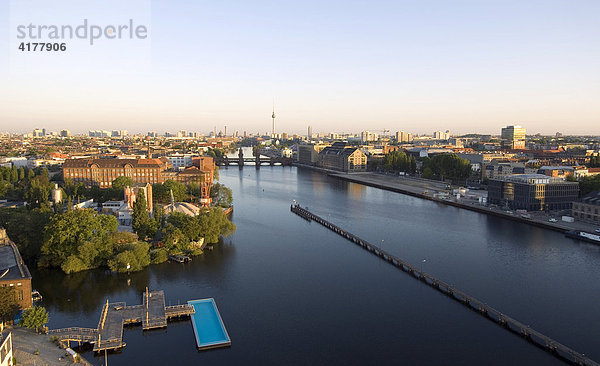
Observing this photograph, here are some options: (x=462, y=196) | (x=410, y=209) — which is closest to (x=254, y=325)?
(x=410, y=209)

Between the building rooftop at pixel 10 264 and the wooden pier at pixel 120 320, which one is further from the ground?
the building rooftop at pixel 10 264

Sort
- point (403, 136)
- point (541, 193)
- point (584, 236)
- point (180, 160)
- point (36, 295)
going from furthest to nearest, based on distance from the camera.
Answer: point (403, 136), point (180, 160), point (541, 193), point (584, 236), point (36, 295)

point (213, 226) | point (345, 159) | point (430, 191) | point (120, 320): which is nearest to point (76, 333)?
Result: point (120, 320)

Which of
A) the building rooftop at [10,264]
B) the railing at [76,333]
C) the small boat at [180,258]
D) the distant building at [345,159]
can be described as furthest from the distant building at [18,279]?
the distant building at [345,159]

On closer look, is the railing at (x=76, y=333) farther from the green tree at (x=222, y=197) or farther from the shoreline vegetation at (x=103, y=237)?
the green tree at (x=222, y=197)

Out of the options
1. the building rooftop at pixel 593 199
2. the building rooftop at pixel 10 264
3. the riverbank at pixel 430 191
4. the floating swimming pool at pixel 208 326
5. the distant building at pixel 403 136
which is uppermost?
the distant building at pixel 403 136

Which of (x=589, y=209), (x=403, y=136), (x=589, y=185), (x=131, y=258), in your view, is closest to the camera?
(x=131, y=258)

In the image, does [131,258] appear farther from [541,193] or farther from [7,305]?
[541,193]
